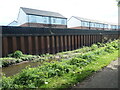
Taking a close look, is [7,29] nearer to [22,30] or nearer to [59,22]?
[22,30]

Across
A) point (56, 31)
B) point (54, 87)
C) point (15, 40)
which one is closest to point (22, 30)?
point (15, 40)

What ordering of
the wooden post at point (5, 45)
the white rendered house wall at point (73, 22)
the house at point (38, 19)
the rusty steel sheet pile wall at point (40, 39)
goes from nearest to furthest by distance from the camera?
1. the wooden post at point (5, 45)
2. the rusty steel sheet pile wall at point (40, 39)
3. the house at point (38, 19)
4. the white rendered house wall at point (73, 22)

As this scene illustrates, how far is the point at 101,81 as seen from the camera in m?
4.29

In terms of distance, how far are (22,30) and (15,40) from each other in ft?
3.57

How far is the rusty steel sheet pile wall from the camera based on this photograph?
33.5ft

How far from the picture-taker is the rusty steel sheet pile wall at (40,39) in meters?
10.2

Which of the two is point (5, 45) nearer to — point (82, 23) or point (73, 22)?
point (82, 23)

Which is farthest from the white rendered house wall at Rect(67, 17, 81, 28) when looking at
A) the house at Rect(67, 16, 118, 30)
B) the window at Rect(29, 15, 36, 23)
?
Result: the window at Rect(29, 15, 36, 23)

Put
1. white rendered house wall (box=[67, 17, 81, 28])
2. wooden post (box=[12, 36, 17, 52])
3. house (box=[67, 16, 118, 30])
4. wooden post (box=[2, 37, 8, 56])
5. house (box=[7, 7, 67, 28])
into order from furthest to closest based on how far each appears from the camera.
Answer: white rendered house wall (box=[67, 17, 81, 28])
house (box=[67, 16, 118, 30])
house (box=[7, 7, 67, 28])
wooden post (box=[12, 36, 17, 52])
wooden post (box=[2, 37, 8, 56])

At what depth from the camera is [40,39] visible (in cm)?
1245

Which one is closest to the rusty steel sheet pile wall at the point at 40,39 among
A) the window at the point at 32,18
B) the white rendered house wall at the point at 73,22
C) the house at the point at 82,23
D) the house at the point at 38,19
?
the house at the point at 38,19

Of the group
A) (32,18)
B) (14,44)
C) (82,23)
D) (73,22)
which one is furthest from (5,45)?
(73,22)

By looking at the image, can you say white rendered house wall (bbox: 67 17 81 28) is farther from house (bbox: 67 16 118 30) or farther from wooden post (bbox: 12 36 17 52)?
wooden post (bbox: 12 36 17 52)

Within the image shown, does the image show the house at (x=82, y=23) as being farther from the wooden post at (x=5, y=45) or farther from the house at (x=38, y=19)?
the wooden post at (x=5, y=45)
